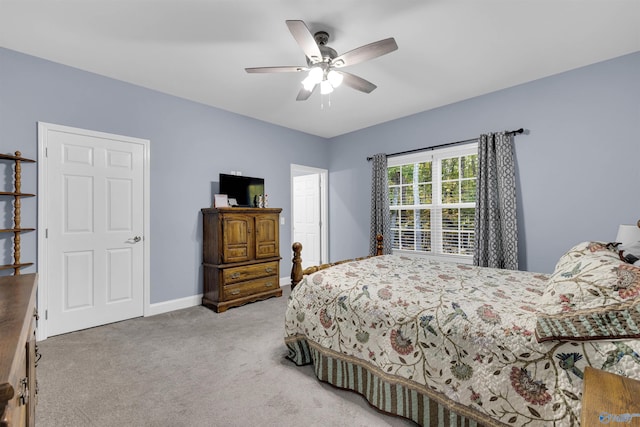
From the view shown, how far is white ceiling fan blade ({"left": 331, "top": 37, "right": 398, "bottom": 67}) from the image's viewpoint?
2009mm

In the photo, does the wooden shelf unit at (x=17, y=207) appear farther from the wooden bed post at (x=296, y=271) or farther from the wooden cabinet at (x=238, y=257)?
the wooden bed post at (x=296, y=271)

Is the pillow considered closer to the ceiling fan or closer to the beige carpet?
the beige carpet

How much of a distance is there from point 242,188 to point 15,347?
3.52m

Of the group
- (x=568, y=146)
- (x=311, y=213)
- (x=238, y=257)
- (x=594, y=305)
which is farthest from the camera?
(x=311, y=213)

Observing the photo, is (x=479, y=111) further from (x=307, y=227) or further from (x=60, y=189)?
(x=60, y=189)

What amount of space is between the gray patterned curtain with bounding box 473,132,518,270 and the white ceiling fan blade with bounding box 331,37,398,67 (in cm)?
217

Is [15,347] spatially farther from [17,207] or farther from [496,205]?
[496,205]

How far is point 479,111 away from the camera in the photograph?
3.70 metres

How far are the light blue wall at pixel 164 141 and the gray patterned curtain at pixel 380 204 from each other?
4.66 ft

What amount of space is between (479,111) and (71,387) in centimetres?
484

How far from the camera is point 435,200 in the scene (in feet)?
13.8

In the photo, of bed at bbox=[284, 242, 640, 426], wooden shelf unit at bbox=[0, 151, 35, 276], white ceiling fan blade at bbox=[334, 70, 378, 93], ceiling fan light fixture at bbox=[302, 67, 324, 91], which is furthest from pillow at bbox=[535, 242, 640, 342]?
wooden shelf unit at bbox=[0, 151, 35, 276]

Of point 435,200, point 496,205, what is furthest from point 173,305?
point 496,205

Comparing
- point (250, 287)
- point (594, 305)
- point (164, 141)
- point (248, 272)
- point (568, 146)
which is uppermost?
point (164, 141)
